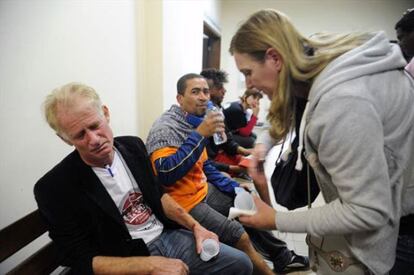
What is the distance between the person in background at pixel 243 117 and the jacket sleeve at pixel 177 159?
167 cm

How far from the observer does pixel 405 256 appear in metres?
0.78

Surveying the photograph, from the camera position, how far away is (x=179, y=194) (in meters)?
1.55

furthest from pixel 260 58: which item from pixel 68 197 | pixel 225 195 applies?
pixel 225 195

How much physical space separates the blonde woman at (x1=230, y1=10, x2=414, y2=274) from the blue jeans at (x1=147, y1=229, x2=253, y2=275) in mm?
469

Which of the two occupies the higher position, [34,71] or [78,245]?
[34,71]

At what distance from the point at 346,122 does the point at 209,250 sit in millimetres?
844

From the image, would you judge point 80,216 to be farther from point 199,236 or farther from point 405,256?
point 405,256

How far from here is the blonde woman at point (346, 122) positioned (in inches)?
24.2

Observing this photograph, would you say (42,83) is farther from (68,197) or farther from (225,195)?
(225,195)

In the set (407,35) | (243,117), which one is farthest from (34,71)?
(243,117)

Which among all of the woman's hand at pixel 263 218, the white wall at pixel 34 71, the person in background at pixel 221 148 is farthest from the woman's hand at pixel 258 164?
the person in background at pixel 221 148

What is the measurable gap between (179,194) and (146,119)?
30.5 inches

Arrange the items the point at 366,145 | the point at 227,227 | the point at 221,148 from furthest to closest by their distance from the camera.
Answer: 1. the point at 221,148
2. the point at 227,227
3. the point at 366,145

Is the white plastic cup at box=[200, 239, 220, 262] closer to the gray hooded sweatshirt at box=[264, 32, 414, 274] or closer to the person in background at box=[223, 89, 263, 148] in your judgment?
the gray hooded sweatshirt at box=[264, 32, 414, 274]
